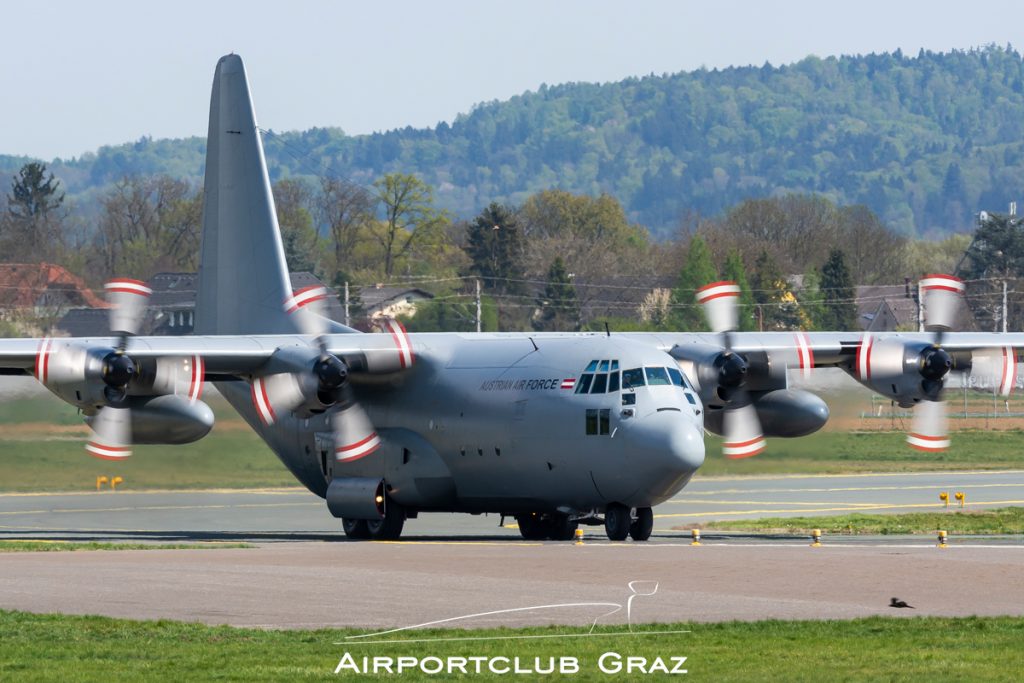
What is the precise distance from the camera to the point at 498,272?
92500 mm

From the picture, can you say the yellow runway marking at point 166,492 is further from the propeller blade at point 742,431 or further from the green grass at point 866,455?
the propeller blade at point 742,431

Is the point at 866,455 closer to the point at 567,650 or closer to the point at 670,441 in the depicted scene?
the point at 670,441

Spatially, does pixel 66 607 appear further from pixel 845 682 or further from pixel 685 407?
pixel 685 407

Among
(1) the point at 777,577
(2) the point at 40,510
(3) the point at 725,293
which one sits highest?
(3) the point at 725,293

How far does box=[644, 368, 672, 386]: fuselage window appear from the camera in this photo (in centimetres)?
2717

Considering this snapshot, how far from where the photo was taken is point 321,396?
95.5 ft

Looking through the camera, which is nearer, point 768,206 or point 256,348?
point 256,348

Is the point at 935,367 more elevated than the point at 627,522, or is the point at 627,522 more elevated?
the point at 935,367

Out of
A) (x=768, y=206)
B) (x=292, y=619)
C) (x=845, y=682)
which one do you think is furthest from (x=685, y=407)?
(x=768, y=206)

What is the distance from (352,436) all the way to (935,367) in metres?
10.8

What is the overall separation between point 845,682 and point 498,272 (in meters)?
79.5

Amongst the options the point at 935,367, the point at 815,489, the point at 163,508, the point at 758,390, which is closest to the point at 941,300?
the point at 935,367

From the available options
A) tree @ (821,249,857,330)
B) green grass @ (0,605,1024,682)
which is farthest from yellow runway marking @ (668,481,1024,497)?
tree @ (821,249,857,330)

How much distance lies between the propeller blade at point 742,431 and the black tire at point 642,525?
3.04m
